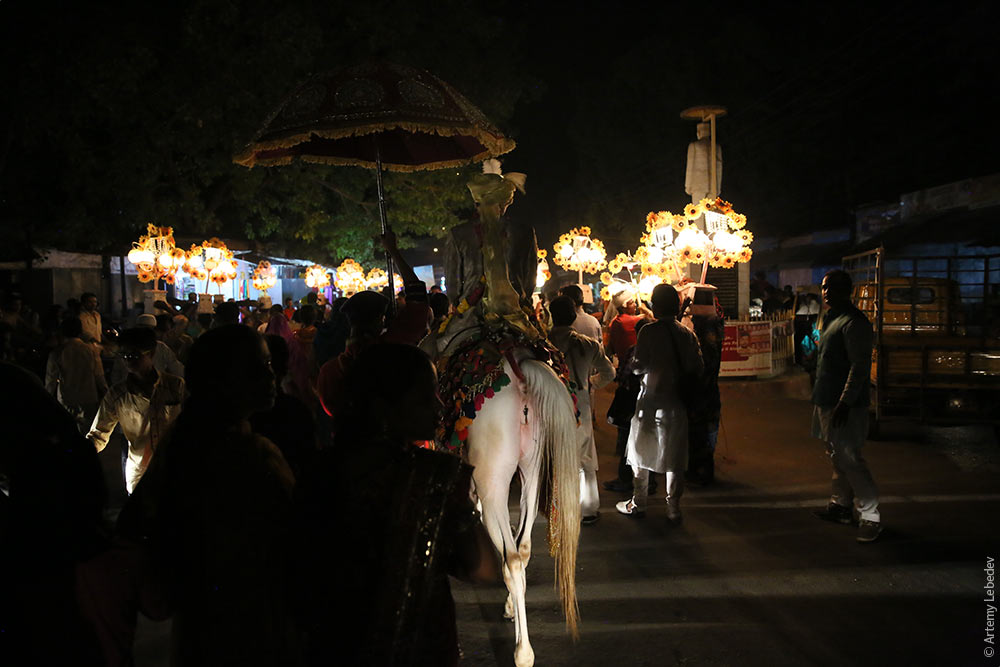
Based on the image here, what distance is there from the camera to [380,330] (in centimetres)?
454

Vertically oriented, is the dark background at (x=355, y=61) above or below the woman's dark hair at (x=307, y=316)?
above

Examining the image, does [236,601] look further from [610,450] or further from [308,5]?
[308,5]

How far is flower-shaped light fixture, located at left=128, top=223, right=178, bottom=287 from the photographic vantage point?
13.2 metres

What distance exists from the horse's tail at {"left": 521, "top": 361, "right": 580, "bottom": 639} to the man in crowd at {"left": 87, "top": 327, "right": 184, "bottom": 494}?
2466 mm

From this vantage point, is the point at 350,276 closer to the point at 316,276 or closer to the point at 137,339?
the point at 316,276

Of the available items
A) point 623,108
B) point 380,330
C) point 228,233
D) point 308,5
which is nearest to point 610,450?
point 380,330

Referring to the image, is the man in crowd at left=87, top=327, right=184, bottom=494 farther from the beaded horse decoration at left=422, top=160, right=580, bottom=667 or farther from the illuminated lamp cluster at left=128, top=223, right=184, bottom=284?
the illuminated lamp cluster at left=128, top=223, right=184, bottom=284

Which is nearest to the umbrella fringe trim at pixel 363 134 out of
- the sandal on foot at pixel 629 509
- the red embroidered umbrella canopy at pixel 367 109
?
the red embroidered umbrella canopy at pixel 367 109

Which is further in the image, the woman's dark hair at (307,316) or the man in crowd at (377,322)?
the woman's dark hair at (307,316)

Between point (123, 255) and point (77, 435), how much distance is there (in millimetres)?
18375

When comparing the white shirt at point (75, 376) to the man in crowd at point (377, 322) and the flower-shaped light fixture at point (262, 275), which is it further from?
the flower-shaped light fixture at point (262, 275)

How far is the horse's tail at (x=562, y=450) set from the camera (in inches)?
155

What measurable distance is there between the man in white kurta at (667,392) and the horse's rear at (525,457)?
2.19 meters

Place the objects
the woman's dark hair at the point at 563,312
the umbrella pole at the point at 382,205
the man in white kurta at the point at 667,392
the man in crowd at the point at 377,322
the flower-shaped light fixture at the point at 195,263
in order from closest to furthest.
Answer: the man in crowd at the point at 377,322
the umbrella pole at the point at 382,205
the woman's dark hair at the point at 563,312
the man in white kurta at the point at 667,392
the flower-shaped light fixture at the point at 195,263
